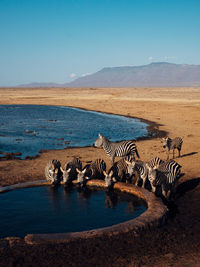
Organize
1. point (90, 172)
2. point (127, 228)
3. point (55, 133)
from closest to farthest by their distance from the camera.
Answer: point (127, 228) < point (90, 172) < point (55, 133)

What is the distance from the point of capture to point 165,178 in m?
10.9

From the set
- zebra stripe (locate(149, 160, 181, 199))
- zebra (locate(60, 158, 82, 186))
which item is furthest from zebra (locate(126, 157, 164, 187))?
zebra (locate(60, 158, 82, 186))

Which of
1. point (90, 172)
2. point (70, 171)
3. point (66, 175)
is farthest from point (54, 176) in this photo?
point (90, 172)

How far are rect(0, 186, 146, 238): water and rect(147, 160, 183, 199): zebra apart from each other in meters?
0.90

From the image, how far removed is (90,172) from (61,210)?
3.01m

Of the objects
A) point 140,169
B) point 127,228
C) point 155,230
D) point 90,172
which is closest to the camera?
point 127,228

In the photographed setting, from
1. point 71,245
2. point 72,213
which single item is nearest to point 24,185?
point 72,213

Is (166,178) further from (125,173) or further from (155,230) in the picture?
(155,230)

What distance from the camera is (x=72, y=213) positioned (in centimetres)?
978

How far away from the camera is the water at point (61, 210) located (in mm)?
8844

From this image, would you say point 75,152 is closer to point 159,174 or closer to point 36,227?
point 159,174

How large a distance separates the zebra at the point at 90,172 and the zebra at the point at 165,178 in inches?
112

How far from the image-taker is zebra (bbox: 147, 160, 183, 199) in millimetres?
10633

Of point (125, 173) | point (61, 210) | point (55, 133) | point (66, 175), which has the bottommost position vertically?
point (61, 210)
